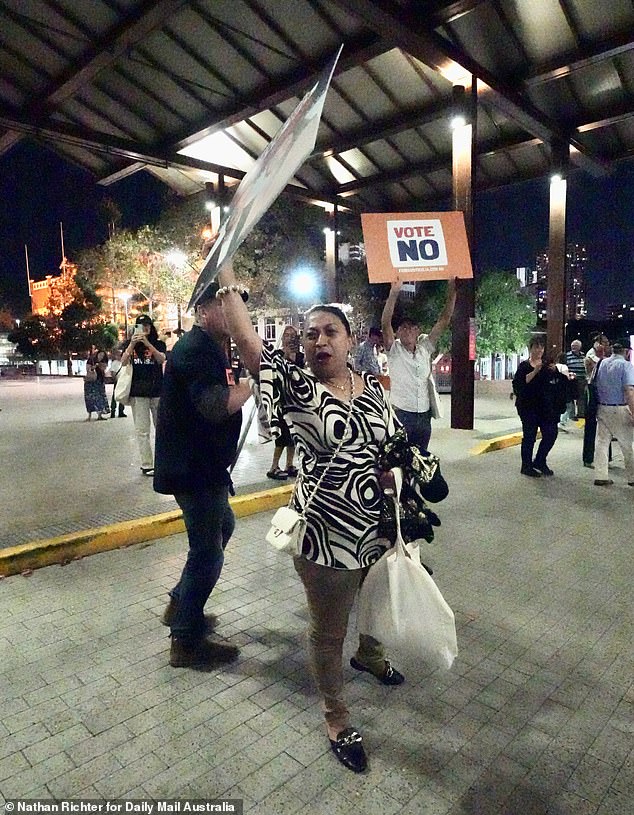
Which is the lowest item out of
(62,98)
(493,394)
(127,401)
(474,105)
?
(493,394)

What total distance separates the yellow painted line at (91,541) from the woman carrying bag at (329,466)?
308 centimetres

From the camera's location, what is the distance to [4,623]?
3.56 m

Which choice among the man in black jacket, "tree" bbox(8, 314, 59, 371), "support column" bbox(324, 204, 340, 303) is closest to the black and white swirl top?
the man in black jacket

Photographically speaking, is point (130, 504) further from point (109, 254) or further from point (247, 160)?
point (109, 254)

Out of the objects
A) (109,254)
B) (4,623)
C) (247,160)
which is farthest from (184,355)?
(109,254)

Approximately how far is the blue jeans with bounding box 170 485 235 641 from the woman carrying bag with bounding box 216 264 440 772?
0.73m

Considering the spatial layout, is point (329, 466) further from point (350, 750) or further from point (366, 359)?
point (366, 359)

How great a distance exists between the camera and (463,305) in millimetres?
11539

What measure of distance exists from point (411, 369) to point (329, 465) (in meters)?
3.45

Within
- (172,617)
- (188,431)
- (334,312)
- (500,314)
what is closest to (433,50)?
(334,312)

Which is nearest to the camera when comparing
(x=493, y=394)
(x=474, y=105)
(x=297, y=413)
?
(x=297, y=413)

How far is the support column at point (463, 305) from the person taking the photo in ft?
37.1

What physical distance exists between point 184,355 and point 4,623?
2.22 metres

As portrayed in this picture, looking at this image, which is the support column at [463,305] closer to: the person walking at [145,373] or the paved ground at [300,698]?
the person walking at [145,373]
